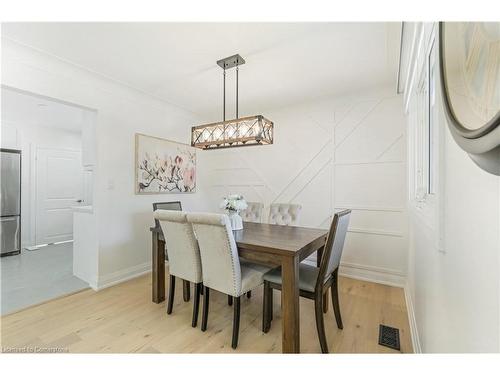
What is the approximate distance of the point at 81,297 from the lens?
8.11 feet

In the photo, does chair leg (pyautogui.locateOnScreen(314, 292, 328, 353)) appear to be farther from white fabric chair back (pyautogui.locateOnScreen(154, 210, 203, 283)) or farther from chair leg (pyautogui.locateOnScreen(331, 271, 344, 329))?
white fabric chair back (pyautogui.locateOnScreen(154, 210, 203, 283))

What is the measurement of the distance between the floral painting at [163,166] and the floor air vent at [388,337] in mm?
3119

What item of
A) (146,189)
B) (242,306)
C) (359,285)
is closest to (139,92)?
(146,189)

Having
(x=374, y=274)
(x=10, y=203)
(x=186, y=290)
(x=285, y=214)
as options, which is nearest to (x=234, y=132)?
(x=285, y=214)

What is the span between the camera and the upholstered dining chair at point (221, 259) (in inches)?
64.4

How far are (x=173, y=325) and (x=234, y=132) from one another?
186cm

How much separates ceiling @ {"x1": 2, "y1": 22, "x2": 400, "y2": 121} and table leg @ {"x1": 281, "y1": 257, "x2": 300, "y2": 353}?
1859 mm

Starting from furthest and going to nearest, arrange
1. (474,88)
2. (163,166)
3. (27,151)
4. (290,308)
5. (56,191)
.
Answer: (56,191)
(27,151)
(163,166)
(290,308)
(474,88)

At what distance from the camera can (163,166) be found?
11.3 feet

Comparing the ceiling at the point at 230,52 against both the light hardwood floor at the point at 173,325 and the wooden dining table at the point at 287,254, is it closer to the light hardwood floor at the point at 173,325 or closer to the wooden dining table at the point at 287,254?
the wooden dining table at the point at 287,254

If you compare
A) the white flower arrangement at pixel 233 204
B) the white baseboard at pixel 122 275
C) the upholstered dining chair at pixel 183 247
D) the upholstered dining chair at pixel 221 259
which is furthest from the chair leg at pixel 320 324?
the white baseboard at pixel 122 275

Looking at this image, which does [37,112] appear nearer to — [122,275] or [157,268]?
[122,275]

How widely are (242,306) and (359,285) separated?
1.52 metres

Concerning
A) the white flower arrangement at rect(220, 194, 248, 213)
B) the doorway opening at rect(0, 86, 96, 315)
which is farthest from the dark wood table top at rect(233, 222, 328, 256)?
the doorway opening at rect(0, 86, 96, 315)
